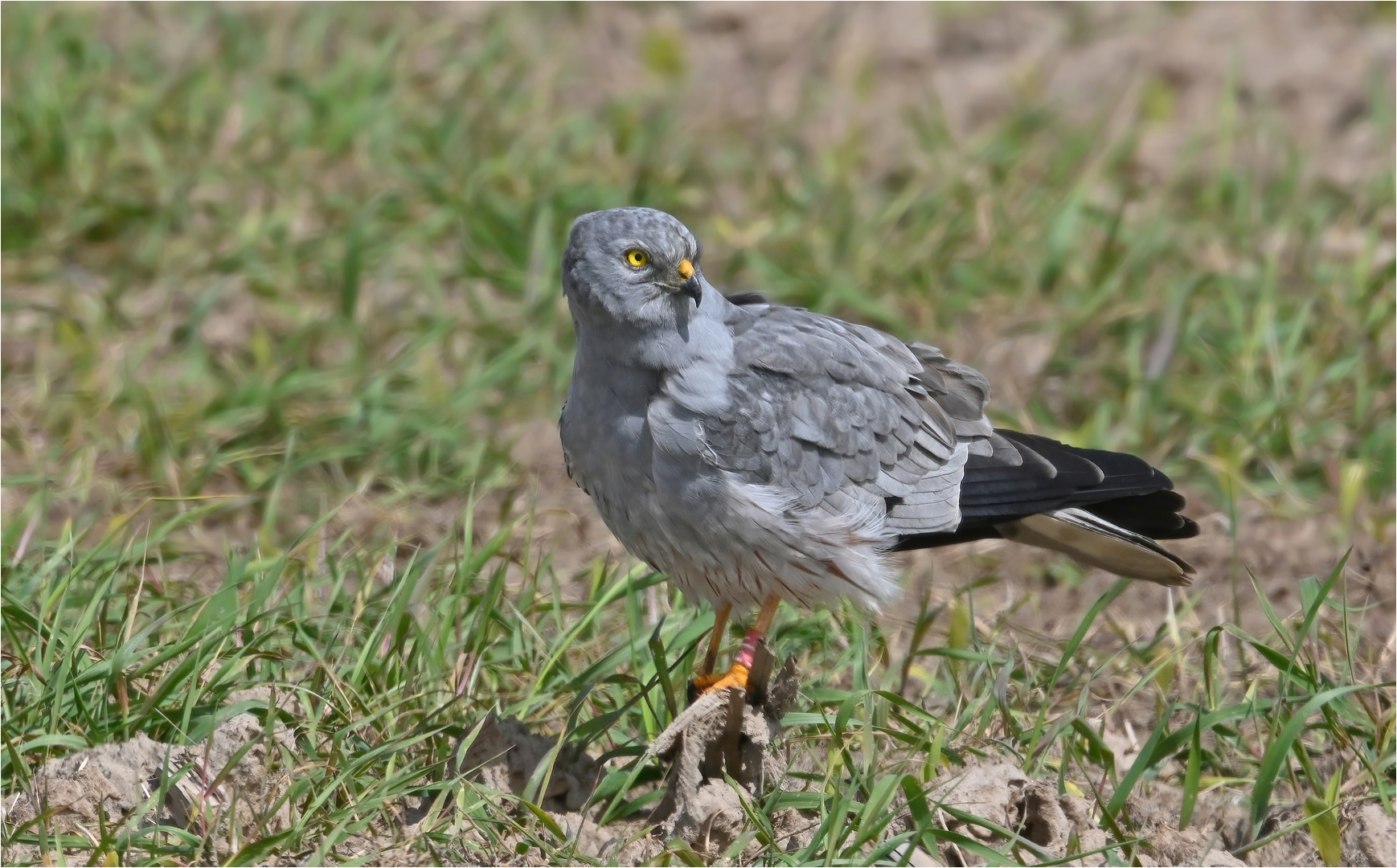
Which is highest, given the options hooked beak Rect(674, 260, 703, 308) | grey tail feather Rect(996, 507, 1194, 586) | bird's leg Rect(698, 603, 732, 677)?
hooked beak Rect(674, 260, 703, 308)

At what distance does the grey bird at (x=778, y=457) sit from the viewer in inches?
137

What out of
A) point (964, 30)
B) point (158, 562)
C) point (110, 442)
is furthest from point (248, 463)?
point (964, 30)

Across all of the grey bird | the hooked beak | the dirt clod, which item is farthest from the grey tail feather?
the hooked beak

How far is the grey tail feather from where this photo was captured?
12.5 ft

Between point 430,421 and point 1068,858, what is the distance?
3.01 metres

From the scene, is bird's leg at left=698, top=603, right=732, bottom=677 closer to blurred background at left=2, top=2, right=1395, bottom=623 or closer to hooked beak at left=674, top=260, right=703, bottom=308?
blurred background at left=2, top=2, right=1395, bottom=623

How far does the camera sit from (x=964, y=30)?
8031 mm

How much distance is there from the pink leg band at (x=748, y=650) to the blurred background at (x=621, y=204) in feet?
2.53

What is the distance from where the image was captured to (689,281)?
347 centimetres

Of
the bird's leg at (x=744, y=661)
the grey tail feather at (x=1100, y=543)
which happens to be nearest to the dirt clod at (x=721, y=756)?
the bird's leg at (x=744, y=661)

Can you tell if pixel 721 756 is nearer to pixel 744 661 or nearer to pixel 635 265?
pixel 744 661

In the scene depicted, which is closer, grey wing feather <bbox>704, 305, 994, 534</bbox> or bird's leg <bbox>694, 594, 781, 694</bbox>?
bird's leg <bbox>694, 594, 781, 694</bbox>

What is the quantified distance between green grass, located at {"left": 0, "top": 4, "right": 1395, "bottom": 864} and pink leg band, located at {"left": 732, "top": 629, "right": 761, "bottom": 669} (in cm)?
21

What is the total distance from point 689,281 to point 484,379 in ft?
7.07
